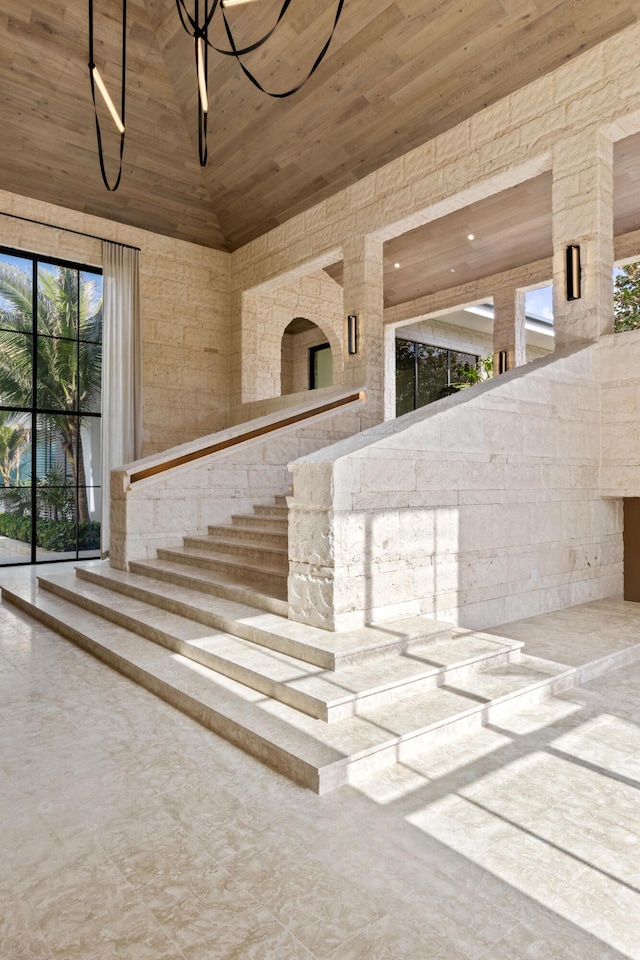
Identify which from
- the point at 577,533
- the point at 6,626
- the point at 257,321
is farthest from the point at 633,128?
the point at 6,626

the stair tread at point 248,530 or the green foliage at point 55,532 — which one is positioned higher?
the stair tread at point 248,530

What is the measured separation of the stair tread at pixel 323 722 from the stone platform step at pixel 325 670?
1.7 inches

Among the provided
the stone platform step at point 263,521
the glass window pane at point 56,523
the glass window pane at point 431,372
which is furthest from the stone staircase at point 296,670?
the glass window pane at point 431,372

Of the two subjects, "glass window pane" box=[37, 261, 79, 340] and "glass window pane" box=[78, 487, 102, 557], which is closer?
"glass window pane" box=[37, 261, 79, 340]

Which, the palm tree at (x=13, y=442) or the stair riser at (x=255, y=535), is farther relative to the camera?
the palm tree at (x=13, y=442)

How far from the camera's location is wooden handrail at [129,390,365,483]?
5829mm

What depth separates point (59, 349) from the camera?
28.7ft

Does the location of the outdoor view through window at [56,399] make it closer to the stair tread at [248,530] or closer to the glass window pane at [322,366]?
the stair tread at [248,530]

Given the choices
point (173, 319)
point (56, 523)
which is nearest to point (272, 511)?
point (56, 523)

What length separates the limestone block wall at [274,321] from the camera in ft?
30.8

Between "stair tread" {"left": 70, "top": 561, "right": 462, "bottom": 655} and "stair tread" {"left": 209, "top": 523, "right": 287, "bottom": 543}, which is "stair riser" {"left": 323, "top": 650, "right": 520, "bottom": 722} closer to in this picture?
"stair tread" {"left": 70, "top": 561, "right": 462, "bottom": 655}

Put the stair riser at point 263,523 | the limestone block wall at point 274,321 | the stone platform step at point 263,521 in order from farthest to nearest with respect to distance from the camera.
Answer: the limestone block wall at point 274,321
the stone platform step at point 263,521
the stair riser at point 263,523

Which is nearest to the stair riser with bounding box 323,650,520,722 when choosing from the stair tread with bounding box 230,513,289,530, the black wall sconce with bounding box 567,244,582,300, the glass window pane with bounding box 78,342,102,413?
the stair tread with bounding box 230,513,289,530

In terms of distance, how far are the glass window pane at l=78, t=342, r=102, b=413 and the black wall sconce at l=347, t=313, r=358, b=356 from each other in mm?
3789
